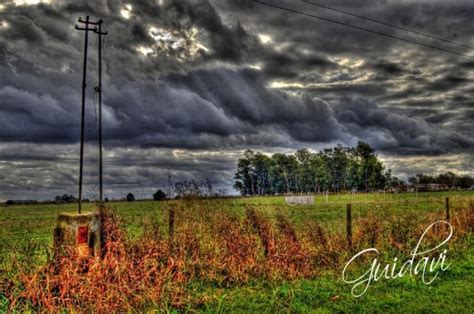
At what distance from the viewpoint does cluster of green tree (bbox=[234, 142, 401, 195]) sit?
131 m

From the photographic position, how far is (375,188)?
4973 inches

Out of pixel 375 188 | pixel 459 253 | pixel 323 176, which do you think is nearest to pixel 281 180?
pixel 323 176

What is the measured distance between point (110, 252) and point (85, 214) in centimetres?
98

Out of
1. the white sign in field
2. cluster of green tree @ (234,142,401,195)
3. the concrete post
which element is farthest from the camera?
cluster of green tree @ (234,142,401,195)

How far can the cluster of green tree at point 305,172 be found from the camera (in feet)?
429

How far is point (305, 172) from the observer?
444 ft

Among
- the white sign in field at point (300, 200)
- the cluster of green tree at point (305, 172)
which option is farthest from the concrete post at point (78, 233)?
the cluster of green tree at point (305, 172)

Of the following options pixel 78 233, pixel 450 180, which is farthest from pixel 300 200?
pixel 450 180

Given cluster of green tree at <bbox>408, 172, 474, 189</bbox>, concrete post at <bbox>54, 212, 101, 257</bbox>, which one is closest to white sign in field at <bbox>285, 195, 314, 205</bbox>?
concrete post at <bbox>54, 212, 101, 257</bbox>

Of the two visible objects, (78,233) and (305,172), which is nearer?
(78,233)

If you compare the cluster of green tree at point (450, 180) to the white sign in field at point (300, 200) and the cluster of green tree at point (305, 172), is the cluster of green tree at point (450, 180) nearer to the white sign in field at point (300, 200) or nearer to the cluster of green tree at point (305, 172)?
the cluster of green tree at point (305, 172)

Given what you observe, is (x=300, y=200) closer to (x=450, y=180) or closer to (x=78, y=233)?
(x=78, y=233)

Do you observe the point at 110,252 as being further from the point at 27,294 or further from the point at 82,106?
the point at 82,106

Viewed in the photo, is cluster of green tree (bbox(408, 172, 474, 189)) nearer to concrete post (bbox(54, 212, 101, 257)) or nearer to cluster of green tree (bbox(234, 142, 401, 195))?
cluster of green tree (bbox(234, 142, 401, 195))
